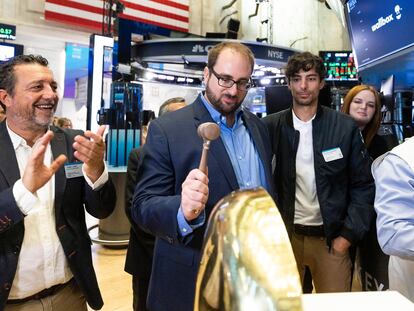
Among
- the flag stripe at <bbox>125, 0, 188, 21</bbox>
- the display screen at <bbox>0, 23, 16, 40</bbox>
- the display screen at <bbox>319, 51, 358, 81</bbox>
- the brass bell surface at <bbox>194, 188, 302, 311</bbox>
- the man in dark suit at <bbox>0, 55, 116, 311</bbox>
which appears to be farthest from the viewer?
the flag stripe at <bbox>125, 0, 188, 21</bbox>

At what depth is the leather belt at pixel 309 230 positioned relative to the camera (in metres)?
2.18

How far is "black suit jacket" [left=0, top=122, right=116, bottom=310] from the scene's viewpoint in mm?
1328

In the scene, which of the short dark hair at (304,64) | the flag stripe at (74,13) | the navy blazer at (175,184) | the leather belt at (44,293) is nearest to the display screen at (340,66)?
the flag stripe at (74,13)

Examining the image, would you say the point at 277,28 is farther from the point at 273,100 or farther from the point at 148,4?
the point at 273,100

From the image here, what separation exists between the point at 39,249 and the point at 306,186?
1.43 meters

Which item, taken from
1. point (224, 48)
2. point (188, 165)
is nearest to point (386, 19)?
point (224, 48)

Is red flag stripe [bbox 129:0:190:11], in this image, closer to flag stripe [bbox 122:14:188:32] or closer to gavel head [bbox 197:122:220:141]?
flag stripe [bbox 122:14:188:32]

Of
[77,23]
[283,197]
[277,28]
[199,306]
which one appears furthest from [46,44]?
[199,306]

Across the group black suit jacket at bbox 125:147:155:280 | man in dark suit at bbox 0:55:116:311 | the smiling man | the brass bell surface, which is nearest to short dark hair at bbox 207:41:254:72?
man in dark suit at bbox 0:55:116:311

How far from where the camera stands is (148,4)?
30.0 ft

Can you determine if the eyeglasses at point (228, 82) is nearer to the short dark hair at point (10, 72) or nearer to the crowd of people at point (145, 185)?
A: the crowd of people at point (145, 185)

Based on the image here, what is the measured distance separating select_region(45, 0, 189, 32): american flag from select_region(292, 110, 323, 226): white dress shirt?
7.42 m

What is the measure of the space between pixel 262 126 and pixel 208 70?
42 cm

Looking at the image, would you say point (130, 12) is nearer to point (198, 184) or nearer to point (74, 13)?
point (74, 13)
